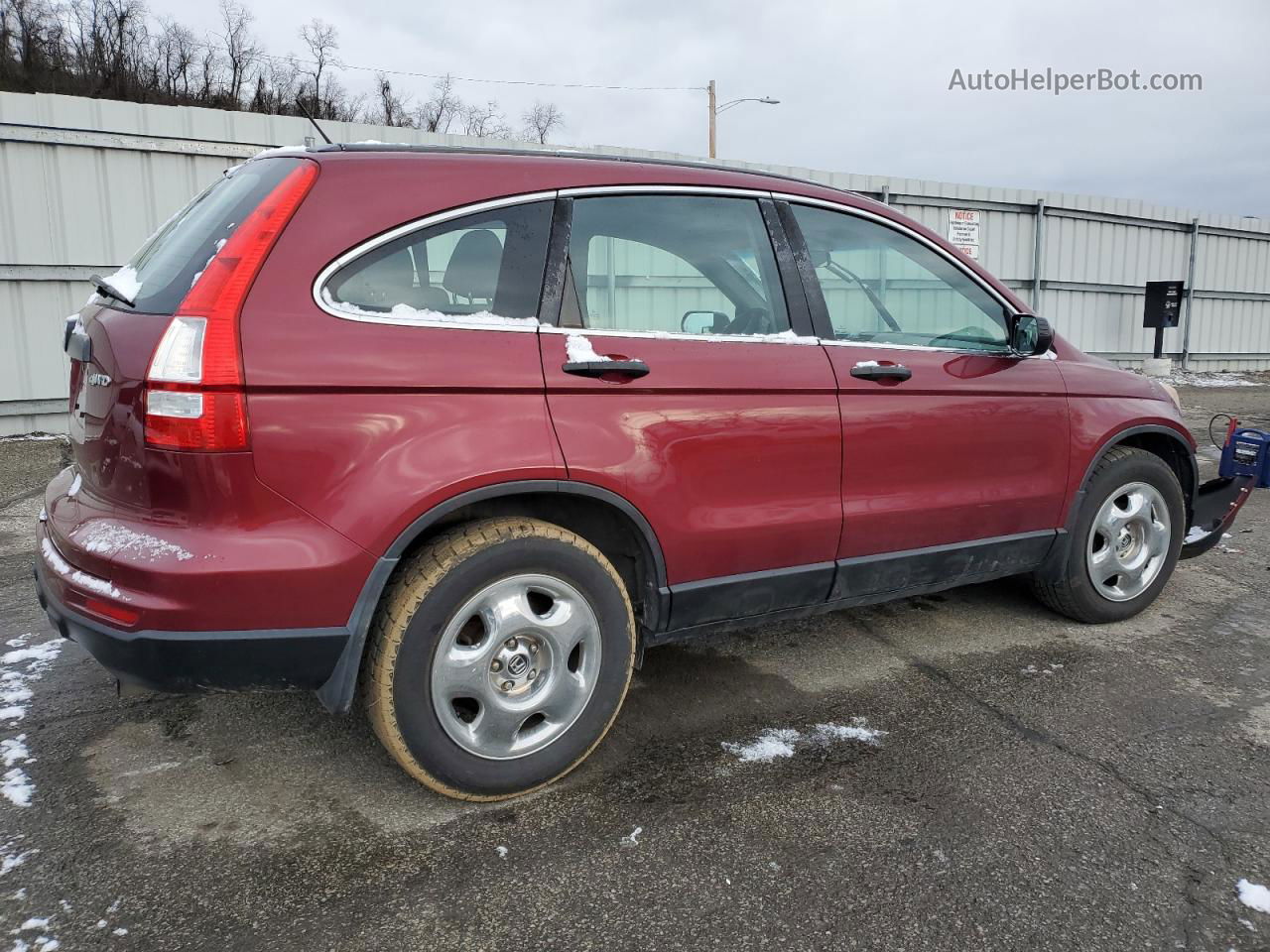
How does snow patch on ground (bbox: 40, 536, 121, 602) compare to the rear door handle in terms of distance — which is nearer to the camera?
snow patch on ground (bbox: 40, 536, 121, 602)

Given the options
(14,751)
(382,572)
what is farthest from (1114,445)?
(14,751)

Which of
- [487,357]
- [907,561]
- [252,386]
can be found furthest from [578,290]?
[907,561]

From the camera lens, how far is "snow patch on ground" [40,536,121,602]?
80.5 inches

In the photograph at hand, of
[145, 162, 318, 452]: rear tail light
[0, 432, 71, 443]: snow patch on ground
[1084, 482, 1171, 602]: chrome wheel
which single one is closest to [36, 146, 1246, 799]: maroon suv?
[145, 162, 318, 452]: rear tail light

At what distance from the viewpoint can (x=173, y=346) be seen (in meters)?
1.96

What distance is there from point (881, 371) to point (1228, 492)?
8.24 feet

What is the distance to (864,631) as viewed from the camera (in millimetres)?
3734

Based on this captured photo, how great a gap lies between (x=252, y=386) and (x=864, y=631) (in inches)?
106

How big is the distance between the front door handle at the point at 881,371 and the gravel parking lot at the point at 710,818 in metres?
Answer: 1.11

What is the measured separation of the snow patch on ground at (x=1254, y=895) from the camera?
6.51 ft

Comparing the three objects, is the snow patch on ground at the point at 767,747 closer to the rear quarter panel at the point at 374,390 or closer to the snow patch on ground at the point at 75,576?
the rear quarter panel at the point at 374,390

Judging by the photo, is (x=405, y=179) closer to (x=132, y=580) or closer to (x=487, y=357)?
(x=487, y=357)

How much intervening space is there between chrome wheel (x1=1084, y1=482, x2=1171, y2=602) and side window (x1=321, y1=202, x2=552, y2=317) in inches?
103

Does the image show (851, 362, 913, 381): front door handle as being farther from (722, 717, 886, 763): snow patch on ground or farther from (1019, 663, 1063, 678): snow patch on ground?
(1019, 663, 1063, 678): snow patch on ground
